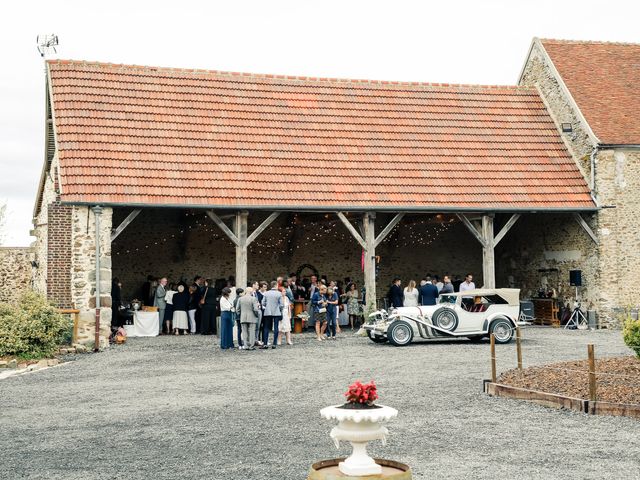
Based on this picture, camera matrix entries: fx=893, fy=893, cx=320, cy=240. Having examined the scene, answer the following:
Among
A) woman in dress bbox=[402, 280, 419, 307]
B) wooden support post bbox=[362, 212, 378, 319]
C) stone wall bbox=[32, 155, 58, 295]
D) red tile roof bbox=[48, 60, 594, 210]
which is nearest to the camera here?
red tile roof bbox=[48, 60, 594, 210]

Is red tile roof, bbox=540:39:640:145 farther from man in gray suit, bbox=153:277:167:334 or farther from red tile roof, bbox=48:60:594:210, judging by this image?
man in gray suit, bbox=153:277:167:334

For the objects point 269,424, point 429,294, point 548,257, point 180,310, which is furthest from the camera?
point 548,257


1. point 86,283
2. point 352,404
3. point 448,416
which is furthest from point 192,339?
point 352,404

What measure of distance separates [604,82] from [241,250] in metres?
11.6

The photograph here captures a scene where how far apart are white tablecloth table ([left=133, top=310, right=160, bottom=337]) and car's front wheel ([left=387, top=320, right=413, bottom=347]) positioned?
636cm

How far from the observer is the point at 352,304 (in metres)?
22.7

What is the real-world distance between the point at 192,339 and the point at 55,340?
4.03 metres

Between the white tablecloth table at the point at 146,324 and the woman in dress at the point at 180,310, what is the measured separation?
59 centimetres

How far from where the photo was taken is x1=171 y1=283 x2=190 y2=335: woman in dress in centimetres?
2172

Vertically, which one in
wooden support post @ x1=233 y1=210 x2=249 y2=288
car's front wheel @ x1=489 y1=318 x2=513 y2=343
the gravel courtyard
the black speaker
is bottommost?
the gravel courtyard

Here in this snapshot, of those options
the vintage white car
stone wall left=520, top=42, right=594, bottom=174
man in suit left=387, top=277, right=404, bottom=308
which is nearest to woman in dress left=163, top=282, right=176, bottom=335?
man in suit left=387, top=277, right=404, bottom=308

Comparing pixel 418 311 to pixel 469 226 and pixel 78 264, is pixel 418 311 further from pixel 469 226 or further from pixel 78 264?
pixel 78 264

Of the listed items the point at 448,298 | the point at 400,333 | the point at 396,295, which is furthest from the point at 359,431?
the point at 396,295

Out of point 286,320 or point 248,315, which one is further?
point 286,320
